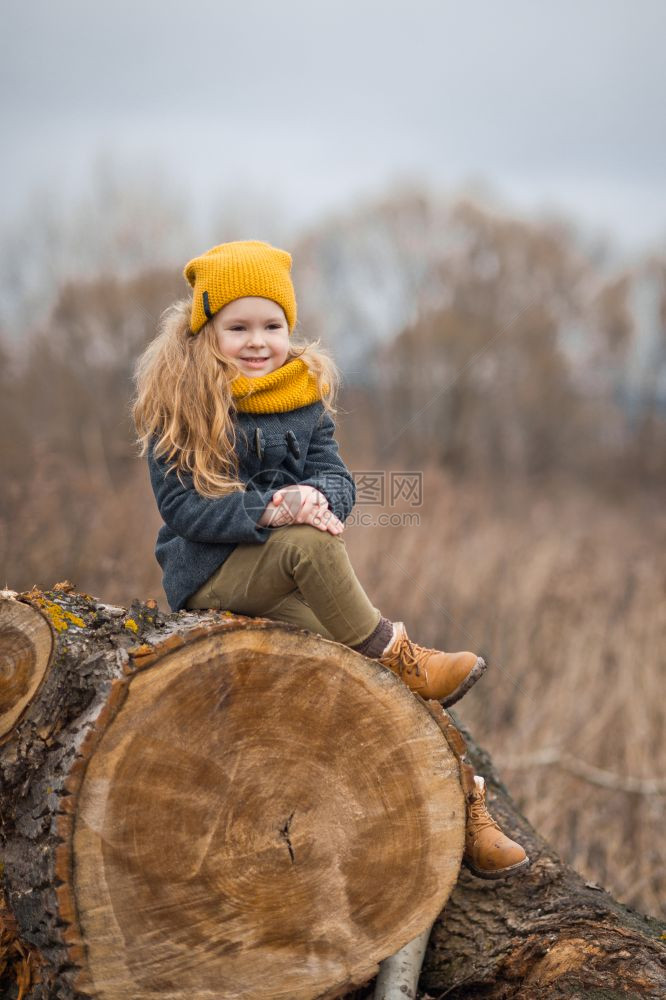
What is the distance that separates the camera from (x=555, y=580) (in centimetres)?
786

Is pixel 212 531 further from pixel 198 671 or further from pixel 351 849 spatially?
pixel 351 849

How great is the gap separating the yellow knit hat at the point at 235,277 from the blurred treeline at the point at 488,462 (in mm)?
695

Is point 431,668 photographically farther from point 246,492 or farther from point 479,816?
point 246,492

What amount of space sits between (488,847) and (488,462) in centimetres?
1279

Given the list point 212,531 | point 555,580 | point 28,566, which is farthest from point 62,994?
point 555,580

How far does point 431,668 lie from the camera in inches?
95.2

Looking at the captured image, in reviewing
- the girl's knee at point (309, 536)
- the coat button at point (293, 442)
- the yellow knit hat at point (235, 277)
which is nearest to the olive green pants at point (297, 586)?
the girl's knee at point (309, 536)

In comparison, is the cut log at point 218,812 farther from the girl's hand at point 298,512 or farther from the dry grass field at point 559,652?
the dry grass field at point 559,652

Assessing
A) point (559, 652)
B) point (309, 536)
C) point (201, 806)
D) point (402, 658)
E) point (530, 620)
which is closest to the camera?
point (201, 806)

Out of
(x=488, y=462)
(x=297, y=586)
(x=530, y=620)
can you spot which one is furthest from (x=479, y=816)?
(x=488, y=462)

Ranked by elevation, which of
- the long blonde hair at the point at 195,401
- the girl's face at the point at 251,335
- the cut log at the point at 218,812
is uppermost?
the girl's face at the point at 251,335

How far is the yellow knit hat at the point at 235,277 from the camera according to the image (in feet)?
8.27

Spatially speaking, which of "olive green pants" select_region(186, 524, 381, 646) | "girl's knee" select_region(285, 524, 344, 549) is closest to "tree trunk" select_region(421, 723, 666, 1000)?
"olive green pants" select_region(186, 524, 381, 646)

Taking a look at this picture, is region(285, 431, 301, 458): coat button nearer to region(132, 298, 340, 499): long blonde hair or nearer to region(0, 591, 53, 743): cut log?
region(132, 298, 340, 499): long blonde hair
